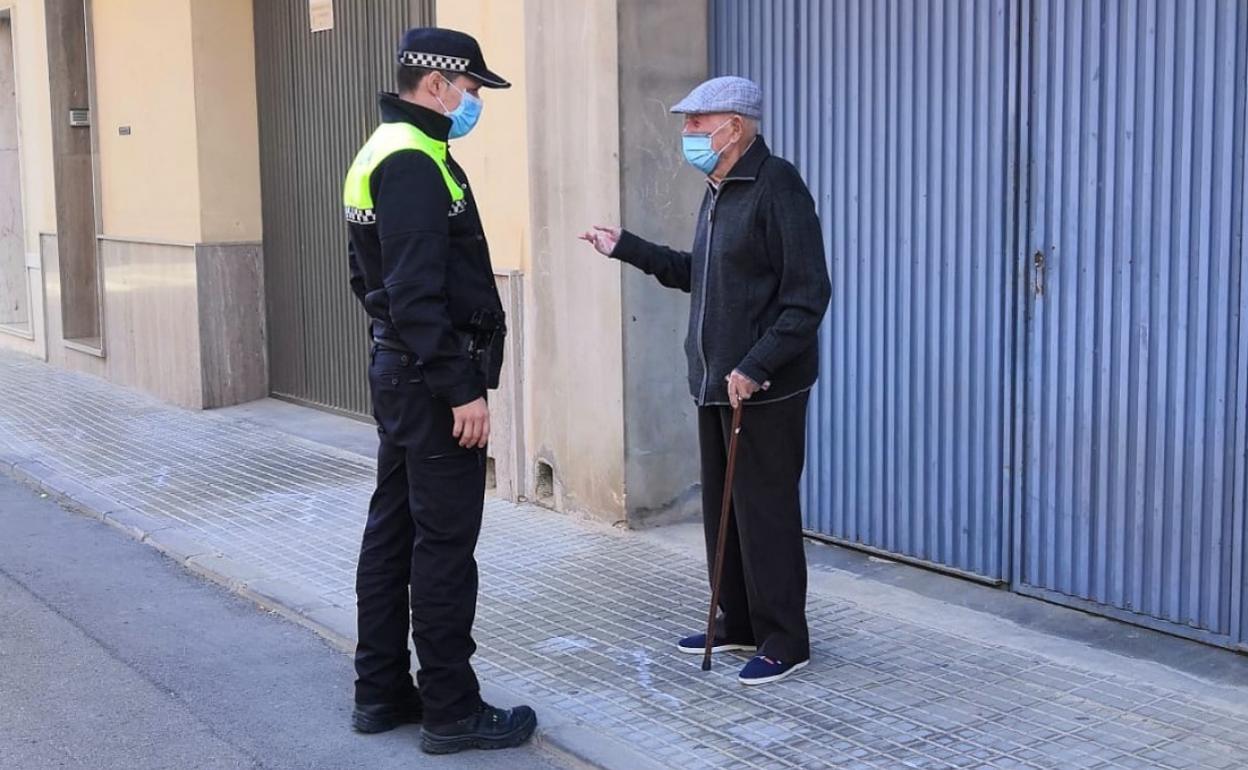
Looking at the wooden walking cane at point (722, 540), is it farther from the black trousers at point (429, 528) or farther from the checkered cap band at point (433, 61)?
the checkered cap band at point (433, 61)

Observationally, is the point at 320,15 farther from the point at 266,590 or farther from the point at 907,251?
the point at 907,251

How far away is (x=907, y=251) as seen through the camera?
21.5 ft

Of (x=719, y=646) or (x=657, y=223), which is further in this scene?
(x=657, y=223)

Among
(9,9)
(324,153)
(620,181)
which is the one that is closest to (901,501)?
(620,181)

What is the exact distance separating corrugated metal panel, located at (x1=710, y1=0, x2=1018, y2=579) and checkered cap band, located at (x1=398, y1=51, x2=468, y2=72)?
2332 millimetres

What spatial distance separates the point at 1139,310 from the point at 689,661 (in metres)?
2.05

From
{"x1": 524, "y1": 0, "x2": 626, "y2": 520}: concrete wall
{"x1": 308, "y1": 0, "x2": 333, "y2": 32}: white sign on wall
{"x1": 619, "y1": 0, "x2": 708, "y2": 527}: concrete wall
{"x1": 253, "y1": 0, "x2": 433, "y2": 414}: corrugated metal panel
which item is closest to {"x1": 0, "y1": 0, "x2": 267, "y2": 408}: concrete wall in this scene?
{"x1": 253, "y1": 0, "x2": 433, "y2": 414}: corrugated metal panel

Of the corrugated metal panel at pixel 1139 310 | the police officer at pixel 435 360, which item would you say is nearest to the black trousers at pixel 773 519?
the police officer at pixel 435 360

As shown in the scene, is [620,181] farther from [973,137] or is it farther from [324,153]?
[324,153]

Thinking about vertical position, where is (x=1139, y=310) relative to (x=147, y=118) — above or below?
below

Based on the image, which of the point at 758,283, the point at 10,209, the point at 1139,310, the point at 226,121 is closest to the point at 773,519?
the point at 758,283

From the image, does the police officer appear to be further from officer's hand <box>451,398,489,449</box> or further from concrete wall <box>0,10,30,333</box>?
concrete wall <box>0,10,30,333</box>

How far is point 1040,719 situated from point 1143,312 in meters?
1.59

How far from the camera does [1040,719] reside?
191 inches
